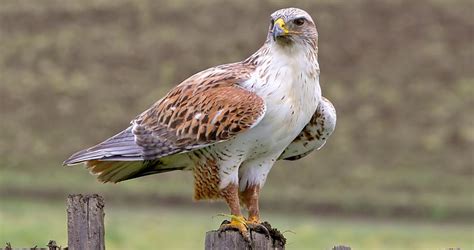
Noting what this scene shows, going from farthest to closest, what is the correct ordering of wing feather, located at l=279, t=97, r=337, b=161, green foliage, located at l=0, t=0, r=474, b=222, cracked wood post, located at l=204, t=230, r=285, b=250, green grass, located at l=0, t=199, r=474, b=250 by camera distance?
green foliage, located at l=0, t=0, r=474, b=222 < green grass, located at l=0, t=199, r=474, b=250 < wing feather, located at l=279, t=97, r=337, b=161 < cracked wood post, located at l=204, t=230, r=285, b=250

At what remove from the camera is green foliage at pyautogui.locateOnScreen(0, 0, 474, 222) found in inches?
1164

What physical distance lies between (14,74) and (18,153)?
512cm

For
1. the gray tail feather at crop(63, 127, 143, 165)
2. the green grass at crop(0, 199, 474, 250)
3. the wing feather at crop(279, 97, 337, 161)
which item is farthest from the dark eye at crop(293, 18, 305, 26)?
the green grass at crop(0, 199, 474, 250)

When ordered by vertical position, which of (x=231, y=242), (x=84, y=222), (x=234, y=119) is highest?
(x=234, y=119)

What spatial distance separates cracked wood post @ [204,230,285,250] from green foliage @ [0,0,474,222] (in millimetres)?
20113

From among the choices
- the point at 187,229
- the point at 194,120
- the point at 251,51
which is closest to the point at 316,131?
the point at 194,120

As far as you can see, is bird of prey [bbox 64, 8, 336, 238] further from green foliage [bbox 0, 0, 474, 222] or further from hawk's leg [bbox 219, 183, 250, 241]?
green foliage [bbox 0, 0, 474, 222]

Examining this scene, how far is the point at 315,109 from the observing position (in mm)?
8375

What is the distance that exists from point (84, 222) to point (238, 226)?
3.44ft

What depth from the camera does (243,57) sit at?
35.3 m

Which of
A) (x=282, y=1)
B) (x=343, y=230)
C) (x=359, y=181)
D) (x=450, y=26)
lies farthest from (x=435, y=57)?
(x=343, y=230)

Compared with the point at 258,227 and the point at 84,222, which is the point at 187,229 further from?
the point at 84,222

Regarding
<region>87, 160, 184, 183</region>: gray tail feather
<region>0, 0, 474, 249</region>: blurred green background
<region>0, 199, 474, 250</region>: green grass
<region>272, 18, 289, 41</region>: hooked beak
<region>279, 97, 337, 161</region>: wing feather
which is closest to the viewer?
<region>272, 18, 289, 41</region>: hooked beak

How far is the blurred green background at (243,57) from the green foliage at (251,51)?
5 centimetres
